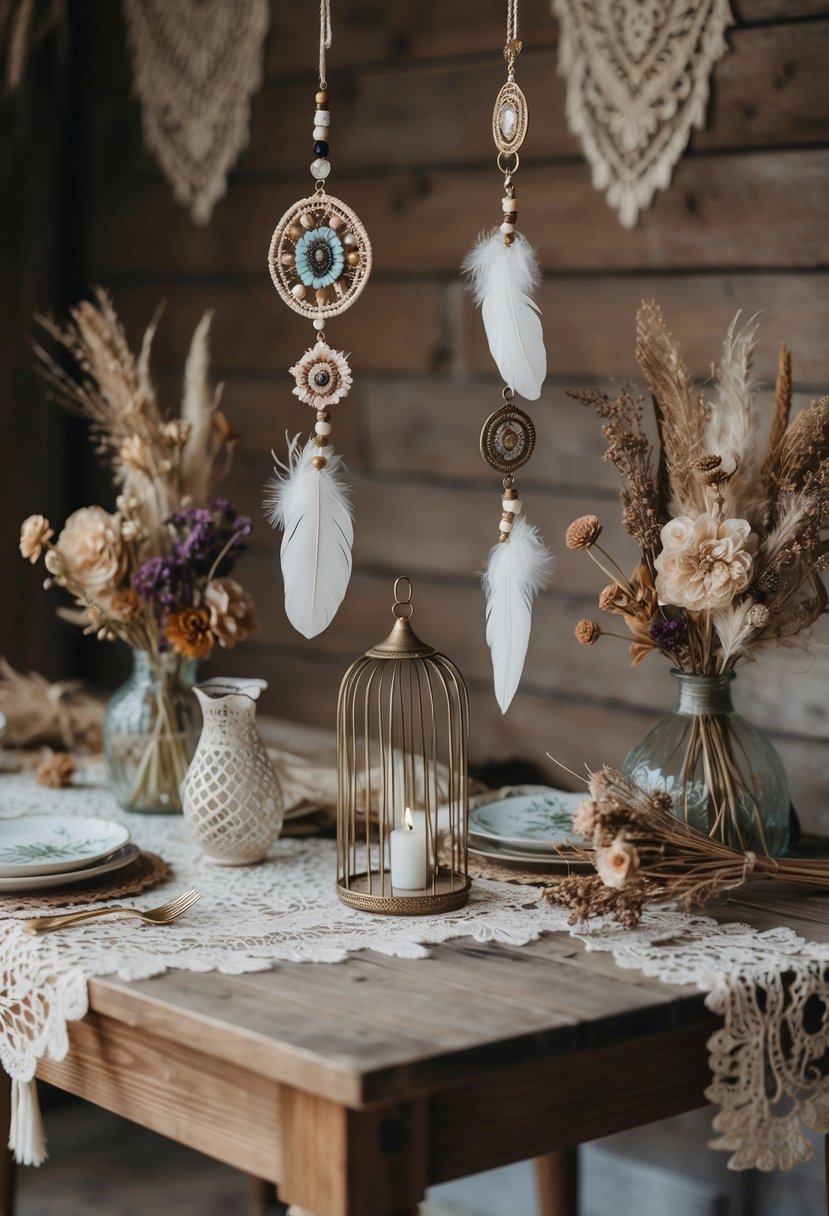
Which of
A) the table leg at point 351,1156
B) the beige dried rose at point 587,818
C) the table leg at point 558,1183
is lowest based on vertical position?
the table leg at point 558,1183

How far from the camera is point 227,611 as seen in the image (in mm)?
1833

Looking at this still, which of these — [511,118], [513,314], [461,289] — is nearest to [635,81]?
[461,289]

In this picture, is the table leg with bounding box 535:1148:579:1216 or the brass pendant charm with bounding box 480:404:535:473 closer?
the brass pendant charm with bounding box 480:404:535:473

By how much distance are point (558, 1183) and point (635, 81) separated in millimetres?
1497

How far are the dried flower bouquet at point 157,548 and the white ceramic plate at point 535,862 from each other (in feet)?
1.38

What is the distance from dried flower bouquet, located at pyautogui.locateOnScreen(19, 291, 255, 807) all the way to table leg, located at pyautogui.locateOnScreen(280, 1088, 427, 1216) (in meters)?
0.75

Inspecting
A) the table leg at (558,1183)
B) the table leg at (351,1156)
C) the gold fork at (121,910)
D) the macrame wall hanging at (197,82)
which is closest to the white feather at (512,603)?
the gold fork at (121,910)

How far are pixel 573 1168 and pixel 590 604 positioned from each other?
2.59ft

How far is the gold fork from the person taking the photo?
1421 millimetres

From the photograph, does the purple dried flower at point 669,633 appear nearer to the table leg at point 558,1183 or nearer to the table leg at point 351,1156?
the table leg at point 351,1156

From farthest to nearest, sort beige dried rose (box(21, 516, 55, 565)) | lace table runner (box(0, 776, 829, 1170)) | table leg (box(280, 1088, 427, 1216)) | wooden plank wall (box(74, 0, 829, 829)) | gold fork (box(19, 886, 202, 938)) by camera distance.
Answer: wooden plank wall (box(74, 0, 829, 829)), beige dried rose (box(21, 516, 55, 565)), gold fork (box(19, 886, 202, 938)), lace table runner (box(0, 776, 829, 1170)), table leg (box(280, 1088, 427, 1216))

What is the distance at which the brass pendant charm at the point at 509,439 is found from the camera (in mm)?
1540

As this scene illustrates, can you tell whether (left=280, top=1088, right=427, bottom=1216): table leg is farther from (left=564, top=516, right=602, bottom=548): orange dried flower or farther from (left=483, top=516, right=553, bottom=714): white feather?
(left=564, top=516, right=602, bottom=548): orange dried flower

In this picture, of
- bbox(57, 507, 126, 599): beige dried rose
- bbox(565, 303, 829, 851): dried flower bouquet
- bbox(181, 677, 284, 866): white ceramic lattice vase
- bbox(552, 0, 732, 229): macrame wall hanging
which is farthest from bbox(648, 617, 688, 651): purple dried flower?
bbox(552, 0, 732, 229): macrame wall hanging
